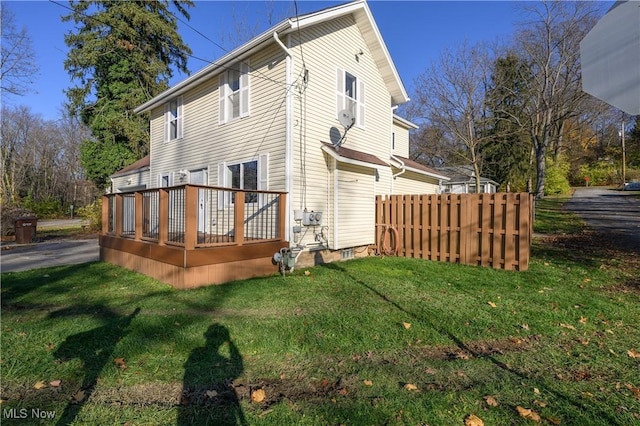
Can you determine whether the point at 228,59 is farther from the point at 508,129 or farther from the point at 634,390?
the point at 508,129

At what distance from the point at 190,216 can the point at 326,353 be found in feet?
12.1

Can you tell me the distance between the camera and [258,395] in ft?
8.71

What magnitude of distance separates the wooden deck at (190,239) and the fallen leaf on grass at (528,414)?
5203mm

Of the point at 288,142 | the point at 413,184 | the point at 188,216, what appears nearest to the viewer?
the point at 188,216

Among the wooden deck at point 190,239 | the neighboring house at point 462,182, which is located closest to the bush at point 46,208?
the wooden deck at point 190,239

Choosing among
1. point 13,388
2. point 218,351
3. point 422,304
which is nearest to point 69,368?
point 13,388

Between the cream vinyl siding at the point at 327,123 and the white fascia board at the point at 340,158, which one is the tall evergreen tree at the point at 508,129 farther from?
the white fascia board at the point at 340,158

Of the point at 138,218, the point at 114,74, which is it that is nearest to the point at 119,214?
the point at 138,218

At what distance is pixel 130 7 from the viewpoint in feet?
64.6

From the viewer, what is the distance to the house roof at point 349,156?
8.15 metres

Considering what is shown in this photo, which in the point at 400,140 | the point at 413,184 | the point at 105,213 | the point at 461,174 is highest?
the point at 400,140

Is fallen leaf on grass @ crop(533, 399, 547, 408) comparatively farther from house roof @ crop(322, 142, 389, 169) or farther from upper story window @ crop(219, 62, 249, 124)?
upper story window @ crop(219, 62, 249, 124)

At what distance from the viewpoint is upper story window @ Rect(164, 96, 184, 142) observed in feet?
37.0

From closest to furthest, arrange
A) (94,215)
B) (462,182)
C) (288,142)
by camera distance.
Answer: (288,142) < (94,215) < (462,182)
